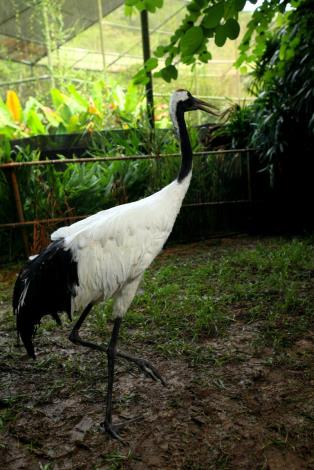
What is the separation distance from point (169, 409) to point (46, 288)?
2.89ft

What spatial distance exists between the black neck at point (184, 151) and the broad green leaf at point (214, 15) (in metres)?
0.80

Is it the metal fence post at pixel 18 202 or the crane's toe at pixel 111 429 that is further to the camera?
the metal fence post at pixel 18 202

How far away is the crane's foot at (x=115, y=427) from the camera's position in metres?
1.99

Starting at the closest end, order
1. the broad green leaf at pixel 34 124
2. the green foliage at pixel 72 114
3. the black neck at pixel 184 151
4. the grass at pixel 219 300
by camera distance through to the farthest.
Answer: the black neck at pixel 184 151
the grass at pixel 219 300
the green foliage at pixel 72 114
the broad green leaf at pixel 34 124

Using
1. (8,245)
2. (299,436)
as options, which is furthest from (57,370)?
(8,245)

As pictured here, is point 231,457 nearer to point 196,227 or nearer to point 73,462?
point 73,462

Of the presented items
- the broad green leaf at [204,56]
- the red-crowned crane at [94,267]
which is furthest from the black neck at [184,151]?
the broad green leaf at [204,56]

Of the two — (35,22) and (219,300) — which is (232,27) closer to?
(219,300)

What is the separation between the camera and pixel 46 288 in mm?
2297

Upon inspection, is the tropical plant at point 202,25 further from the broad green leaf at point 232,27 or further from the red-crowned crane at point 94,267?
the red-crowned crane at point 94,267

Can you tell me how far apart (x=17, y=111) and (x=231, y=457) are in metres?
7.18

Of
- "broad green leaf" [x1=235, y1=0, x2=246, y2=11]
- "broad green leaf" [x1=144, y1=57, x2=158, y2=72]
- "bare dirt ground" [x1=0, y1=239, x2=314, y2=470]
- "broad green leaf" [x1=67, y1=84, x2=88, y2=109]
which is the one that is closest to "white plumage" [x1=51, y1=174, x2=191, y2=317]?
"bare dirt ground" [x1=0, y1=239, x2=314, y2=470]

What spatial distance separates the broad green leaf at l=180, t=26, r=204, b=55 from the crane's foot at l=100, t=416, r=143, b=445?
180cm

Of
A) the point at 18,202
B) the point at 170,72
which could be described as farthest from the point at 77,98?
the point at 170,72
